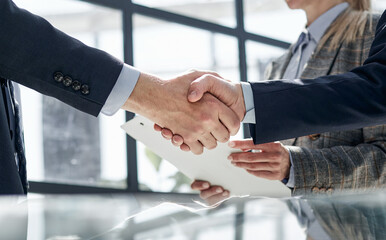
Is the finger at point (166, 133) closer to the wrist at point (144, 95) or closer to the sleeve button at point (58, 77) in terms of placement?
the wrist at point (144, 95)

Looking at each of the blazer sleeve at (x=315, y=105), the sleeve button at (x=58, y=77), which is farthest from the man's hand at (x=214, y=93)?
the sleeve button at (x=58, y=77)

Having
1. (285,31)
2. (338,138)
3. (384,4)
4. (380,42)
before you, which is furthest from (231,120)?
(384,4)

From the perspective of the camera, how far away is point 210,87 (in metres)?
1.44

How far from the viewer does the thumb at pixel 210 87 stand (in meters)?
1.42

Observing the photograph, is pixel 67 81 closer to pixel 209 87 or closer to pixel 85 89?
pixel 85 89

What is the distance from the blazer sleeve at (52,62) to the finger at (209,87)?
0.25 meters

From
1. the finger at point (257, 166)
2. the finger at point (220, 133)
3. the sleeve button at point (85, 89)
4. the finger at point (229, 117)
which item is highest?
the sleeve button at point (85, 89)

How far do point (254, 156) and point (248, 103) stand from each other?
16cm

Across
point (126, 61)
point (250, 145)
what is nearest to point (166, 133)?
point (250, 145)

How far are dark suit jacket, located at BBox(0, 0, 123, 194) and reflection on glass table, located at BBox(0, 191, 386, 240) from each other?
2.71 ft

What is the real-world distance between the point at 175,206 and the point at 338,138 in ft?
3.92

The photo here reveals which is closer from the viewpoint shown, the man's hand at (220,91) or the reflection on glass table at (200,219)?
the reflection on glass table at (200,219)

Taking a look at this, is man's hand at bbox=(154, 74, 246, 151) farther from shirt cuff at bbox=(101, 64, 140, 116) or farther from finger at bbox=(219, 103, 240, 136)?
shirt cuff at bbox=(101, 64, 140, 116)

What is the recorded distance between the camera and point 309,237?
0.34 metres
